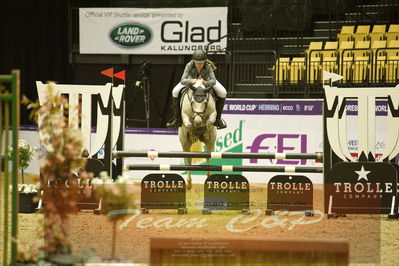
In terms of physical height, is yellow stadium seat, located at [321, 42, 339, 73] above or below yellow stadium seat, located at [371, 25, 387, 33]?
below

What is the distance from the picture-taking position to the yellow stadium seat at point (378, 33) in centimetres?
1420

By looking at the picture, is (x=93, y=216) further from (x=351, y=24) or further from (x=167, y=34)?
(x=351, y=24)

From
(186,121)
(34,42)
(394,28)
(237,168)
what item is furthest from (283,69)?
(34,42)

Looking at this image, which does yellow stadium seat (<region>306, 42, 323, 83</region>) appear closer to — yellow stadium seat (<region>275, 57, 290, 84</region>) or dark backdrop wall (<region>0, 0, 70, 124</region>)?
yellow stadium seat (<region>275, 57, 290, 84</region>)

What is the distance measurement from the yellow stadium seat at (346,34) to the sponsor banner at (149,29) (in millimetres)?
2523

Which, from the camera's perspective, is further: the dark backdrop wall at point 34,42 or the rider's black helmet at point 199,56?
the dark backdrop wall at point 34,42

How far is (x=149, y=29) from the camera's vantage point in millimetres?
14977

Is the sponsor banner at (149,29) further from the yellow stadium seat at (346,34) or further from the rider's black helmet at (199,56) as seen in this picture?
the rider's black helmet at (199,56)

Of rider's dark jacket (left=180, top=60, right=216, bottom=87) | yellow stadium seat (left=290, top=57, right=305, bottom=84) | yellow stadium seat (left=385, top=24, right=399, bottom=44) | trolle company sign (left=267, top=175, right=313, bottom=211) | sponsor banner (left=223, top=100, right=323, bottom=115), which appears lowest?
trolle company sign (left=267, top=175, right=313, bottom=211)

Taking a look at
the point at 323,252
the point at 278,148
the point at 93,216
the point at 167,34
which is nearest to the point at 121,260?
the point at 323,252

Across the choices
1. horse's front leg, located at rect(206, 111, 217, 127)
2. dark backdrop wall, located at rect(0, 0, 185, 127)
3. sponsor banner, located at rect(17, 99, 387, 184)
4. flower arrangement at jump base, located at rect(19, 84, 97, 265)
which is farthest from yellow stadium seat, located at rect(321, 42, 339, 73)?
flower arrangement at jump base, located at rect(19, 84, 97, 265)

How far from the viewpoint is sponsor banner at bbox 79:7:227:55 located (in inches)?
573

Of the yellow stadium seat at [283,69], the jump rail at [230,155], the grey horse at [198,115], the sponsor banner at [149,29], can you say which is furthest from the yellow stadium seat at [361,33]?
the jump rail at [230,155]

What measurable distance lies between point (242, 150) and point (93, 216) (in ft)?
16.6
